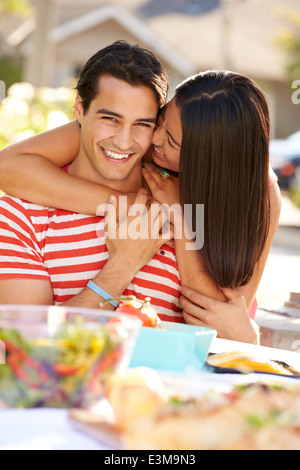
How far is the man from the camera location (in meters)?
2.57

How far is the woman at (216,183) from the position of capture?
2.61m

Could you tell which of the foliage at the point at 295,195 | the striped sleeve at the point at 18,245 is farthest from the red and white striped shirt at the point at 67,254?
the foliage at the point at 295,195

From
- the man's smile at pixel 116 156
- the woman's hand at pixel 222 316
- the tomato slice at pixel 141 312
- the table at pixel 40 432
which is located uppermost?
the man's smile at pixel 116 156

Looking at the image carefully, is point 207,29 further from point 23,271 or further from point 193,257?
point 23,271

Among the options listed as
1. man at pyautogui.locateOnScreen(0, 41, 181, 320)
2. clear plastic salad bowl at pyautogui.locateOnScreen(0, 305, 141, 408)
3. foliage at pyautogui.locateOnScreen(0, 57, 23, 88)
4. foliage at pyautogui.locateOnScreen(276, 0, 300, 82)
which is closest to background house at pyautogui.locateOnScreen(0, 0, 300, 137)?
foliage at pyautogui.locateOnScreen(0, 57, 23, 88)

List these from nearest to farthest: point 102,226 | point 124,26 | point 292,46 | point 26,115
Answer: point 102,226, point 26,115, point 124,26, point 292,46

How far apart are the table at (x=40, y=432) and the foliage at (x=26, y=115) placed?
3.37m

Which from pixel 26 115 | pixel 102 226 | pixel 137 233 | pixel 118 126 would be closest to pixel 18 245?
pixel 102 226

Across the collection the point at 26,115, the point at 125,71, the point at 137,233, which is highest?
the point at 26,115

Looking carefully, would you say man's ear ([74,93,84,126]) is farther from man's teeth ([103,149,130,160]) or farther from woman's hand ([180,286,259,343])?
woman's hand ([180,286,259,343])

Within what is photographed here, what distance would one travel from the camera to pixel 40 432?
4.18ft

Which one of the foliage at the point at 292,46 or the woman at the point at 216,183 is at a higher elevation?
the foliage at the point at 292,46

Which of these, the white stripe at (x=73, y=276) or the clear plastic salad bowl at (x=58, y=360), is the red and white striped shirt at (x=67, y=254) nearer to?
the white stripe at (x=73, y=276)

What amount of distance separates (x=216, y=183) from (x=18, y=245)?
0.70m
